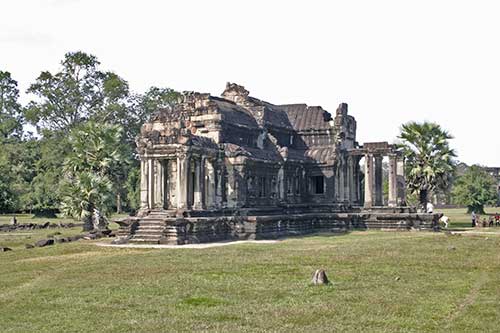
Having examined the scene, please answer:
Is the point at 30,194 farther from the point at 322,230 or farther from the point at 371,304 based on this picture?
the point at 371,304

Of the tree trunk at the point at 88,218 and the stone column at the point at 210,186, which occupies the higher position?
the stone column at the point at 210,186

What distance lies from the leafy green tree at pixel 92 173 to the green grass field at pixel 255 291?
1312cm

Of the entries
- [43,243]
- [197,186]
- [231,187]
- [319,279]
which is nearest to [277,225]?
[231,187]

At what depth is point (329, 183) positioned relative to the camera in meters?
42.3

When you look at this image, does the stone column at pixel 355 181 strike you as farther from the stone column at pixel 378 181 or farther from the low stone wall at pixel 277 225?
the low stone wall at pixel 277 225

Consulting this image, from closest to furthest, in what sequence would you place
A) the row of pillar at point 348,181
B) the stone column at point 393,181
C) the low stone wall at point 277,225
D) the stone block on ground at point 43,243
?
1. the stone block on ground at point 43,243
2. the low stone wall at point 277,225
3. the stone column at point 393,181
4. the row of pillar at point 348,181

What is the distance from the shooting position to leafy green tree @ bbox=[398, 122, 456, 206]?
4409 centimetres

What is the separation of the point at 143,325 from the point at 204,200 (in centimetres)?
2171

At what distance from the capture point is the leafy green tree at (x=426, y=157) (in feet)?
145

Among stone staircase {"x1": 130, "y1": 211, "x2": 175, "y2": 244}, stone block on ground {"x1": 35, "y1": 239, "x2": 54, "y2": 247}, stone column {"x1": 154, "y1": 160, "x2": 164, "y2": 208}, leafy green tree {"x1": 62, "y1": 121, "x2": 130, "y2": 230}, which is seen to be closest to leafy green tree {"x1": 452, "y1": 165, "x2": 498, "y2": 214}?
leafy green tree {"x1": 62, "y1": 121, "x2": 130, "y2": 230}

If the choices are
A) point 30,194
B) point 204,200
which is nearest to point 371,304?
point 204,200

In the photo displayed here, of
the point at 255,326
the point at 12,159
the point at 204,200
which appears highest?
the point at 12,159

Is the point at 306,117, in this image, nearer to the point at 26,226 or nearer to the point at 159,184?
the point at 159,184

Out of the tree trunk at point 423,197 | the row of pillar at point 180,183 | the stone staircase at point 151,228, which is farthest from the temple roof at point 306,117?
the stone staircase at point 151,228
